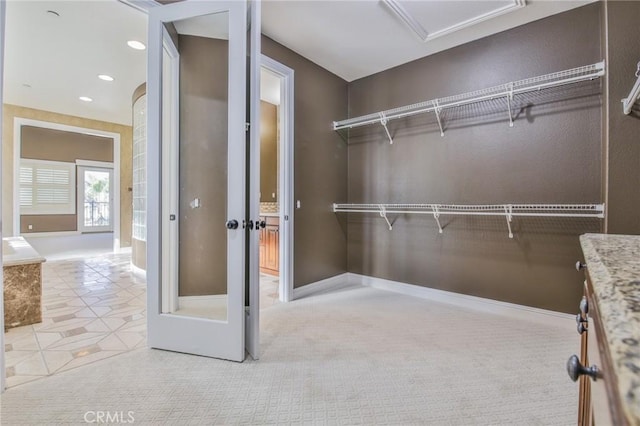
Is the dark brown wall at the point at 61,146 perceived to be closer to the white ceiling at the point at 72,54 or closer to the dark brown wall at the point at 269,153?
the white ceiling at the point at 72,54

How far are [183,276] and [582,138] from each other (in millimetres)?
3424

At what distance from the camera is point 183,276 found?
2.32m

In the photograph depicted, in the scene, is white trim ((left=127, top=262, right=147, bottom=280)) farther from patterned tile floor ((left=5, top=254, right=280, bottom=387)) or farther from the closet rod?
the closet rod

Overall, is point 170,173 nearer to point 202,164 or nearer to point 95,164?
point 202,164

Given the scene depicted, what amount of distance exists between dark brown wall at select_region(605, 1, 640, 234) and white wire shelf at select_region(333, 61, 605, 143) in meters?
0.15

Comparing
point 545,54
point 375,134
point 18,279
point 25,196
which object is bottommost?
point 18,279

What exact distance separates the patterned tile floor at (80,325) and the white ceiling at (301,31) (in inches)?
107

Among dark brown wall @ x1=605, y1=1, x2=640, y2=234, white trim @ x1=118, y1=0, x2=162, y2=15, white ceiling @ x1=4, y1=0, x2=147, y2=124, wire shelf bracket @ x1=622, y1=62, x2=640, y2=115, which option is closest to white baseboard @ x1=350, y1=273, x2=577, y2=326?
dark brown wall @ x1=605, y1=1, x2=640, y2=234

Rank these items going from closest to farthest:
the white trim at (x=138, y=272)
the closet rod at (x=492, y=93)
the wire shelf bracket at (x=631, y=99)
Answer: the wire shelf bracket at (x=631, y=99) → the closet rod at (x=492, y=93) → the white trim at (x=138, y=272)

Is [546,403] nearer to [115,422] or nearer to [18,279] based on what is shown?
[115,422]

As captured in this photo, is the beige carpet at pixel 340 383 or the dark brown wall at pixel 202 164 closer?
the beige carpet at pixel 340 383

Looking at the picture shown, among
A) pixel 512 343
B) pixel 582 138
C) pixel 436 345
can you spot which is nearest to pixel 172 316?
pixel 436 345

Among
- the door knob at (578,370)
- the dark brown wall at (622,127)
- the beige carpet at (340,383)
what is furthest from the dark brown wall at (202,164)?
Answer: the dark brown wall at (622,127)

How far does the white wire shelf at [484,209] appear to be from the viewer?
7.72 feet
